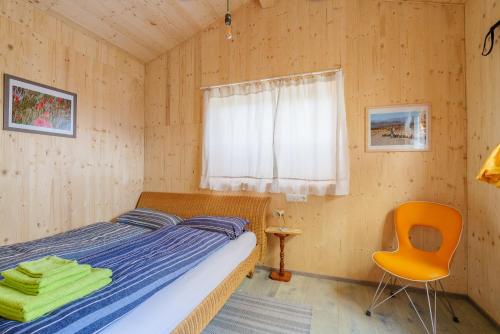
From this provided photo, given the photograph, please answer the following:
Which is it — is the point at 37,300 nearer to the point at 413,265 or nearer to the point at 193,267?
the point at 193,267

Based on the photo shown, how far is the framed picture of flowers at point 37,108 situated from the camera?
6.55 ft

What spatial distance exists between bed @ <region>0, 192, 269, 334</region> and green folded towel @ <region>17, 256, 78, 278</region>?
37cm

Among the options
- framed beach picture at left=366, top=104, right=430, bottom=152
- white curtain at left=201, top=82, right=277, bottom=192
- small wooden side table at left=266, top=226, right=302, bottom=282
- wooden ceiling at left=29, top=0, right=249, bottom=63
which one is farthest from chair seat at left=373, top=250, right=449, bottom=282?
wooden ceiling at left=29, top=0, right=249, bottom=63

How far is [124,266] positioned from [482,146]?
287 cm

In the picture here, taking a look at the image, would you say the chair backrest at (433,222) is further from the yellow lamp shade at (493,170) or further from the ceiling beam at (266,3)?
the ceiling beam at (266,3)

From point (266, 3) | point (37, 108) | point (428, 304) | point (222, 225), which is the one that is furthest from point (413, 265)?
point (37, 108)

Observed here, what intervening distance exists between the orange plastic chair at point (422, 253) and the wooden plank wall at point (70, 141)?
2.99 m

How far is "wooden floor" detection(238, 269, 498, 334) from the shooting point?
1803 mm

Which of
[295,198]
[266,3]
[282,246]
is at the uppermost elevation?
[266,3]

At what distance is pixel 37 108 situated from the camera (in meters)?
2.19

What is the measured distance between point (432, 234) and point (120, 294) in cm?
262

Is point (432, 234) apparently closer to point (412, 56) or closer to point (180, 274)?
point (412, 56)

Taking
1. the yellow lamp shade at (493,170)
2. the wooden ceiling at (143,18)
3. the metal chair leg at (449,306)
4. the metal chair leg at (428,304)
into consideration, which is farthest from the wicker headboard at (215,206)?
the wooden ceiling at (143,18)

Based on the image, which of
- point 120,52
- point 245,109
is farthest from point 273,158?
point 120,52
